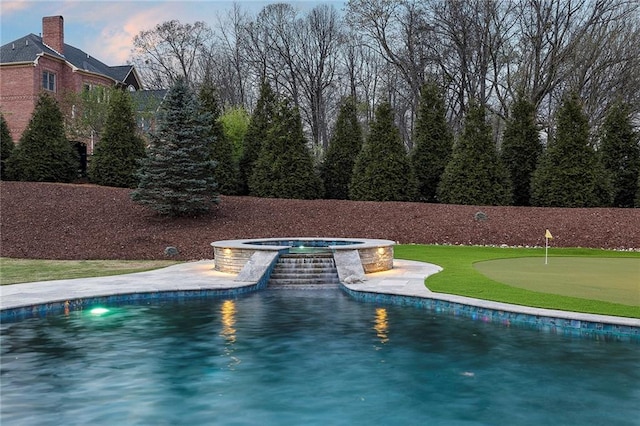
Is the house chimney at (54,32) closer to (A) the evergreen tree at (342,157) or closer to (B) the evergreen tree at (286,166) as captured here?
(B) the evergreen tree at (286,166)

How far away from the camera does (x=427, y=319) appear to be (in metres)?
8.84

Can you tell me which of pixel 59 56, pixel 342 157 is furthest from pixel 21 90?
pixel 342 157

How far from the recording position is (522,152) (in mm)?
23812

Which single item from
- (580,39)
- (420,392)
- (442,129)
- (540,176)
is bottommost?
(420,392)

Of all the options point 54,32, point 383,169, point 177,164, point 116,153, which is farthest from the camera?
point 54,32

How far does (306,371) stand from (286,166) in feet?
58.3

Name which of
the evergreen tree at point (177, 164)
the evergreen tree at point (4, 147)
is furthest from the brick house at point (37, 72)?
the evergreen tree at point (177, 164)

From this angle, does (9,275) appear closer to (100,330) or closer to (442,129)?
(100,330)

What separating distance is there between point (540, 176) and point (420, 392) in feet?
60.8

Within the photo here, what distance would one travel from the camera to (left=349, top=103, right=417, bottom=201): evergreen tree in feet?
75.5

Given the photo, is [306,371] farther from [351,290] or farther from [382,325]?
[351,290]

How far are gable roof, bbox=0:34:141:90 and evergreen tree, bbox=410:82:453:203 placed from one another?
967 inches

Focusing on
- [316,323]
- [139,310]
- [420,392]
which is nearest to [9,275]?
[139,310]

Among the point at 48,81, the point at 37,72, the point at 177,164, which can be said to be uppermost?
the point at 37,72
